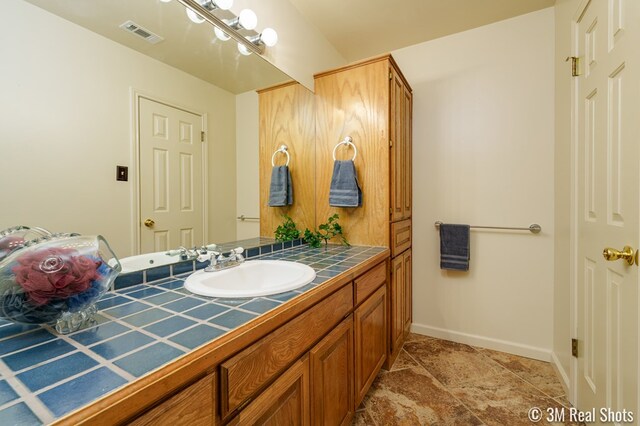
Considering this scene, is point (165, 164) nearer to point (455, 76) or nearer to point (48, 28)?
point (48, 28)

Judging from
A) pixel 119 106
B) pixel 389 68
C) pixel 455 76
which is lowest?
pixel 119 106

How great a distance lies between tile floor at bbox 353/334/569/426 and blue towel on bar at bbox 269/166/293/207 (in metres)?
1.23

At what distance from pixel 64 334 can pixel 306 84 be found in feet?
6.16

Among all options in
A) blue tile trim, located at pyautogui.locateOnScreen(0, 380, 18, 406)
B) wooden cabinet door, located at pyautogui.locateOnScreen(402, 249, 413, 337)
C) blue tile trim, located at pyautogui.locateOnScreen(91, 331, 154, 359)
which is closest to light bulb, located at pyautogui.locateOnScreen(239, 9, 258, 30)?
blue tile trim, located at pyautogui.locateOnScreen(91, 331, 154, 359)

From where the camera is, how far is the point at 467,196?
215 cm

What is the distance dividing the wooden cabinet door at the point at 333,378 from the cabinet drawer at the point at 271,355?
0.07m

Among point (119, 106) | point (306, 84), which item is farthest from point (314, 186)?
point (119, 106)

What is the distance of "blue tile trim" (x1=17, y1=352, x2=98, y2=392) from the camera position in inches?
18.6

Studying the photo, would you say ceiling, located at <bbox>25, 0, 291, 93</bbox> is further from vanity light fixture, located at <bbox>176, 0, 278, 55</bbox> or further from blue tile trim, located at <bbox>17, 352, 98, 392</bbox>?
blue tile trim, located at <bbox>17, 352, 98, 392</bbox>

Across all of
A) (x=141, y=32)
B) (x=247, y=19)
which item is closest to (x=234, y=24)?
(x=247, y=19)

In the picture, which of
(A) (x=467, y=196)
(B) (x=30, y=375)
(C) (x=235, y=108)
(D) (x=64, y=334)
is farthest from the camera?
(A) (x=467, y=196)

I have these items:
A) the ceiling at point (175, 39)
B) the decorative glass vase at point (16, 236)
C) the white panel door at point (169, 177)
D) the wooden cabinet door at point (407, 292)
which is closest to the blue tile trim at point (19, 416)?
the decorative glass vase at point (16, 236)

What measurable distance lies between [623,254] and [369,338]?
3.49ft

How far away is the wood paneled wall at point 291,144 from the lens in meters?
1.69
